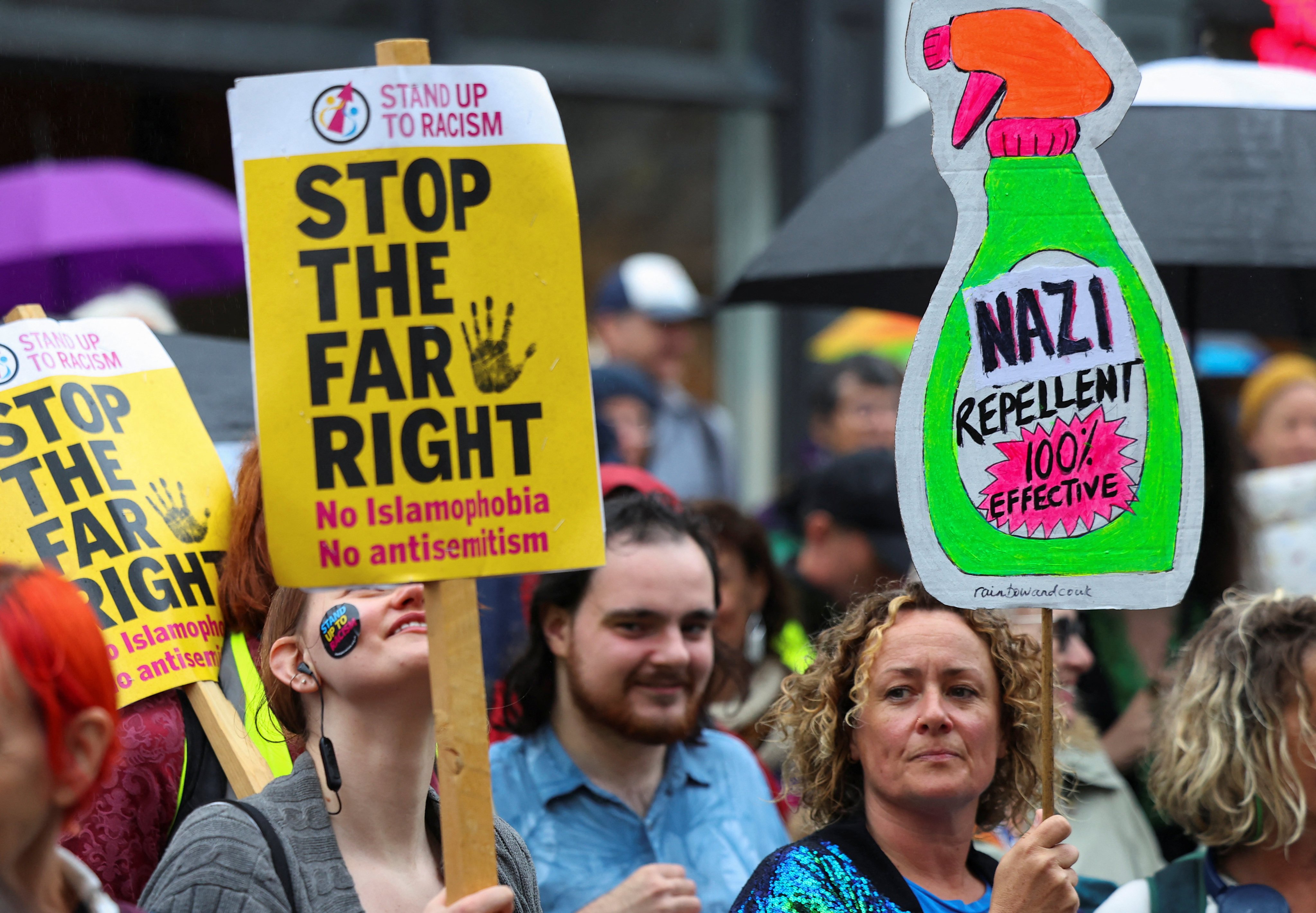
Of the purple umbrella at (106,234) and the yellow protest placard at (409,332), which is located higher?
the purple umbrella at (106,234)

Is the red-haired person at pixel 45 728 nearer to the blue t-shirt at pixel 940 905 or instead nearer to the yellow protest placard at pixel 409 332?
the yellow protest placard at pixel 409 332

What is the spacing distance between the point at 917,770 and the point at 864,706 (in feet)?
0.40

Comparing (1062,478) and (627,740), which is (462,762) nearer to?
(1062,478)

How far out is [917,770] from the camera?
2152mm

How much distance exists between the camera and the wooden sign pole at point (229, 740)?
227 cm

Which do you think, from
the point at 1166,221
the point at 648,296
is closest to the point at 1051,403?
the point at 1166,221

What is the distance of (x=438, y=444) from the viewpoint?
187cm

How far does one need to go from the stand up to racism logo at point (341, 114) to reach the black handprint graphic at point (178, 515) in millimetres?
768

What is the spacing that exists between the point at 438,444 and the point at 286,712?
1.70 ft

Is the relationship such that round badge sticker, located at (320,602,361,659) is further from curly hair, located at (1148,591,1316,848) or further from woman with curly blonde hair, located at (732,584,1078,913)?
curly hair, located at (1148,591,1316,848)

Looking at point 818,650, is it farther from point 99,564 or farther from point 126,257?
point 126,257

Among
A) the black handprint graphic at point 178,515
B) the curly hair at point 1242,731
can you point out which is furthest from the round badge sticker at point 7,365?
the curly hair at point 1242,731

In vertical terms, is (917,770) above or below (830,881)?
above

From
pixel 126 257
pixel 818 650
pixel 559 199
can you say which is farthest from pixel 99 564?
pixel 126 257
